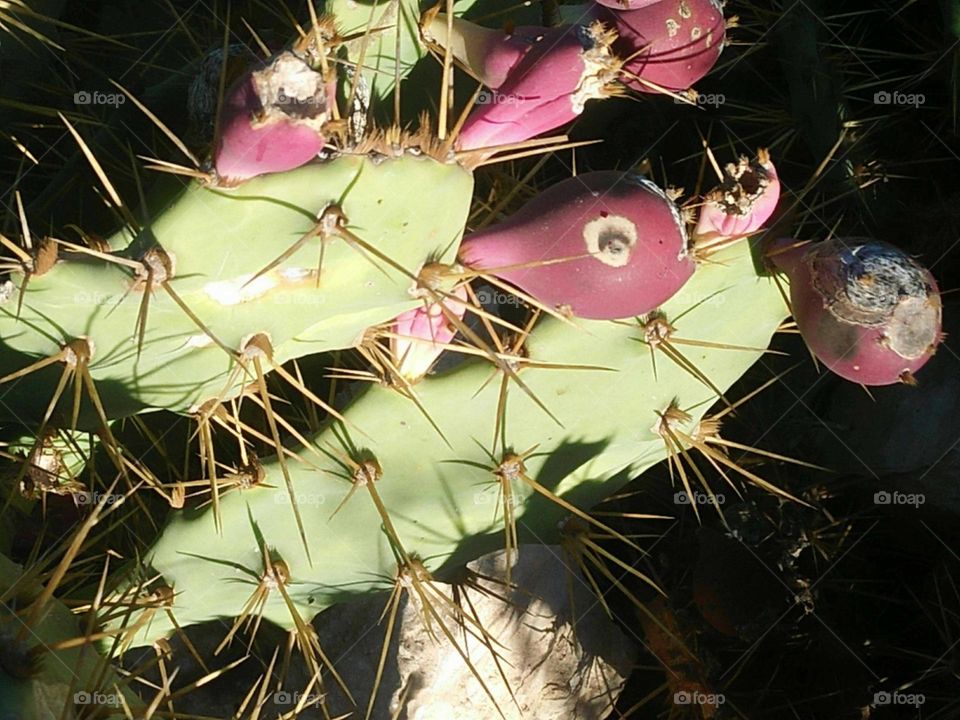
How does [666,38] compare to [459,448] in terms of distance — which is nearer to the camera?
[666,38]

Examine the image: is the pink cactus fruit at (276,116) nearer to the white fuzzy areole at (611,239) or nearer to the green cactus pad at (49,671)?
the white fuzzy areole at (611,239)

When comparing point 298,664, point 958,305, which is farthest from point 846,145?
point 298,664

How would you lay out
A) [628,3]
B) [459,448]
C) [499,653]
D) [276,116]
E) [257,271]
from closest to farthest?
1. [276,116]
2. [257,271]
3. [628,3]
4. [459,448]
5. [499,653]

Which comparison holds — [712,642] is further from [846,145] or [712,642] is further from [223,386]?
[223,386]

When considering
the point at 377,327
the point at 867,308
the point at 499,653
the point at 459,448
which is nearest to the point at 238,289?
the point at 377,327

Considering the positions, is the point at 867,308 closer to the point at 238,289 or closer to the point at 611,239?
the point at 611,239

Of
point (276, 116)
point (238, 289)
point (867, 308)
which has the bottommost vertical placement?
point (867, 308)

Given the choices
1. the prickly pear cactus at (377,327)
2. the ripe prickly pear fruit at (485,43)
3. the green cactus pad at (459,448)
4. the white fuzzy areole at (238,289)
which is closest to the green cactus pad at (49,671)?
the prickly pear cactus at (377,327)

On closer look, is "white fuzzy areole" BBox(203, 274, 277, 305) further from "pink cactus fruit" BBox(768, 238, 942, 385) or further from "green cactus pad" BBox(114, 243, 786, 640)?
"pink cactus fruit" BBox(768, 238, 942, 385)
